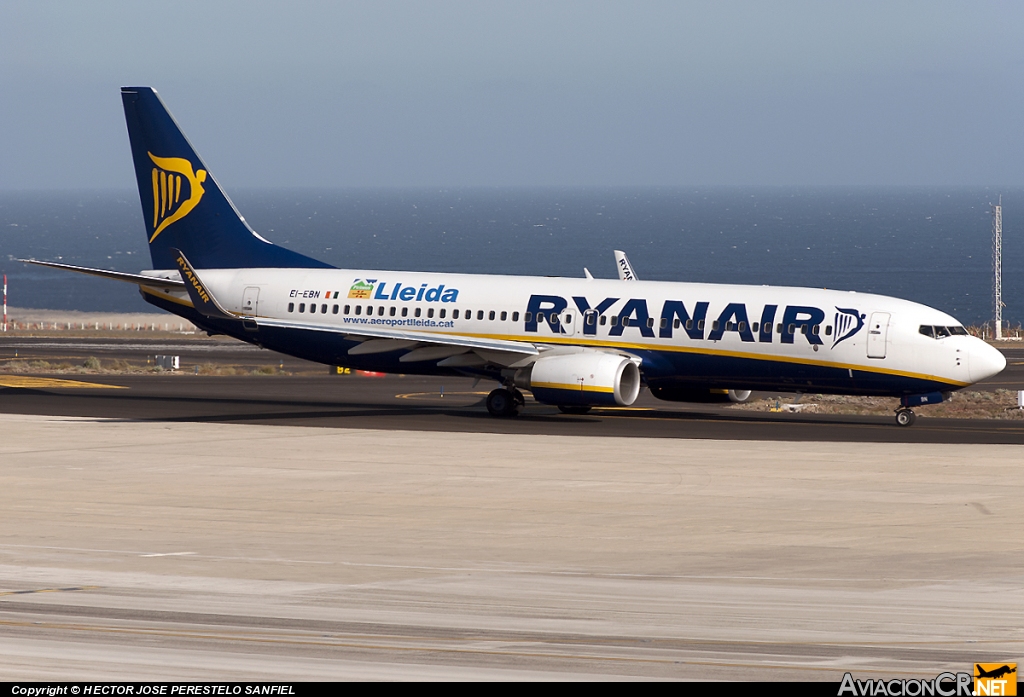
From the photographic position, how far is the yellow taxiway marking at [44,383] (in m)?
53.5

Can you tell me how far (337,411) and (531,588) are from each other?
93.0 feet

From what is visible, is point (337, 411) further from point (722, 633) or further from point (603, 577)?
point (722, 633)

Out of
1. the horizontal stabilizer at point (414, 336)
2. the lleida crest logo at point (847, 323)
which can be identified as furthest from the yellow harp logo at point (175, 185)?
the lleida crest logo at point (847, 323)

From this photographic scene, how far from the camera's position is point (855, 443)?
125 feet

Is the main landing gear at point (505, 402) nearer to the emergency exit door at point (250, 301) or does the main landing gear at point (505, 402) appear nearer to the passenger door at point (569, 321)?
the passenger door at point (569, 321)

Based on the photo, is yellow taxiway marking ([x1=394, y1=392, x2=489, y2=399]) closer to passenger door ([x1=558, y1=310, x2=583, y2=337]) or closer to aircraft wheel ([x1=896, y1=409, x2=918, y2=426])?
passenger door ([x1=558, y1=310, x2=583, y2=337])

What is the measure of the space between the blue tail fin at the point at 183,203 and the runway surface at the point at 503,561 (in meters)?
13.8

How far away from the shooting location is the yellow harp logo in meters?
50.0

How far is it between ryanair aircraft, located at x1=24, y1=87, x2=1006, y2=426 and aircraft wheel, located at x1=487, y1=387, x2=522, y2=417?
44mm

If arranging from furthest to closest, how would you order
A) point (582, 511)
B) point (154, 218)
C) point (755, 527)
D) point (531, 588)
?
point (154, 218) → point (582, 511) → point (755, 527) → point (531, 588)

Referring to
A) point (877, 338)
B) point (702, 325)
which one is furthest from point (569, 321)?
point (877, 338)

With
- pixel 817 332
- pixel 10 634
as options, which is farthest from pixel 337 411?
pixel 10 634

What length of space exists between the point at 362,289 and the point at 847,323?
15.4m

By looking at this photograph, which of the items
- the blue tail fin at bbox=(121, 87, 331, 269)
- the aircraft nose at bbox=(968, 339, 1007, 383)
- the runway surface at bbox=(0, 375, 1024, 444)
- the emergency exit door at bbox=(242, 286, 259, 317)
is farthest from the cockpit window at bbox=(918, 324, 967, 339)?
the emergency exit door at bbox=(242, 286, 259, 317)
